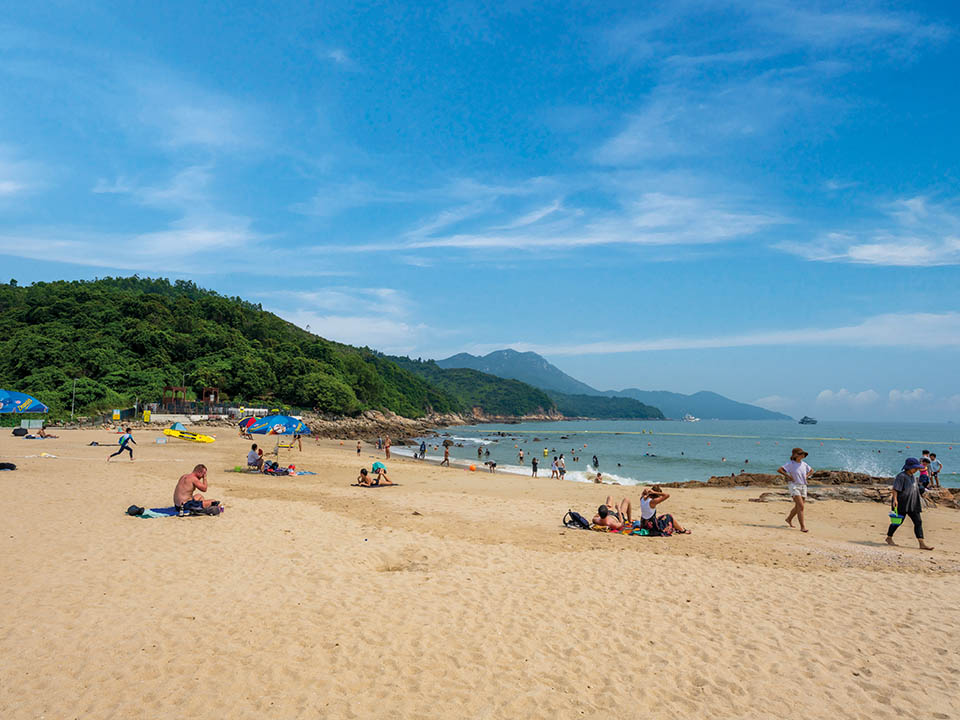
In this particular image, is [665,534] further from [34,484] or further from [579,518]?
[34,484]

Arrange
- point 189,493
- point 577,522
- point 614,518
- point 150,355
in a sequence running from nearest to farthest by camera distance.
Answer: point 189,493 → point 614,518 → point 577,522 → point 150,355

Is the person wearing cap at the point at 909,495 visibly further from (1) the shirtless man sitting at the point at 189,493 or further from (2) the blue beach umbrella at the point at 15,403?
(2) the blue beach umbrella at the point at 15,403

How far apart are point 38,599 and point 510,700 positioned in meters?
5.80

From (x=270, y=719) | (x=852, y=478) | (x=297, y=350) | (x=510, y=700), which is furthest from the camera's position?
(x=297, y=350)

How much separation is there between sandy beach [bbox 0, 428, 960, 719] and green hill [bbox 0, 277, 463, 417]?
61305 millimetres

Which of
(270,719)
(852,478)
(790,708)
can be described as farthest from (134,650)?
(852,478)

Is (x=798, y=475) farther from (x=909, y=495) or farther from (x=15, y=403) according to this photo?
(x=15, y=403)

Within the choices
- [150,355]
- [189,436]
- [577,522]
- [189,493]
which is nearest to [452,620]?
[577,522]

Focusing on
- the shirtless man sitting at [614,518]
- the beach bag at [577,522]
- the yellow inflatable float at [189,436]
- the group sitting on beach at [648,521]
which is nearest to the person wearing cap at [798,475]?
the group sitting on beach at [648,521]

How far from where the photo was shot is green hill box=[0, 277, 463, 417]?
65.7 metres

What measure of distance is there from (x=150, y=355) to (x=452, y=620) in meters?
86.6

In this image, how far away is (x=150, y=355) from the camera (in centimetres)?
7831

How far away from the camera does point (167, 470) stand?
20.7 meters

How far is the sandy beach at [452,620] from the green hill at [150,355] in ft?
201
